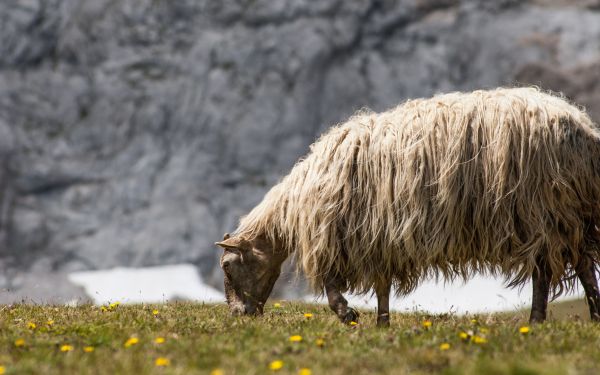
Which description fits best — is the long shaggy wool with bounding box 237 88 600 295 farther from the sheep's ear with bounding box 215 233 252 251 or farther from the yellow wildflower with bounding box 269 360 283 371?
Answer: the yellow wildflower with bounding box 269 360 283 371

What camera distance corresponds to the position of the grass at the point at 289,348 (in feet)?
16.7

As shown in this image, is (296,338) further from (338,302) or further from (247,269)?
(247,269)

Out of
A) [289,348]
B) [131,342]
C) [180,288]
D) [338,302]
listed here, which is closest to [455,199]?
[338,302]

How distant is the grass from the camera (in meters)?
5.09

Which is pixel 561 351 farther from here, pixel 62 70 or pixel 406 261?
pixel 62 70

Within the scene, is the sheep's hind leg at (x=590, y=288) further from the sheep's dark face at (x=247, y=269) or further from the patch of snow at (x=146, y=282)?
the patch of snow at (x=146, y=282)

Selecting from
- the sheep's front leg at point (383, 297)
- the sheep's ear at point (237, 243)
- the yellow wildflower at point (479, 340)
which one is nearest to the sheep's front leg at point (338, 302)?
the sheep's front leg at point (383, 297)

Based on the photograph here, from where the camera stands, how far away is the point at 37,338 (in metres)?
6.50

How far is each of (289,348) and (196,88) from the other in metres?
54.8

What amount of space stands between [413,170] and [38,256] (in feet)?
158

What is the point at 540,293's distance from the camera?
8.21 meters

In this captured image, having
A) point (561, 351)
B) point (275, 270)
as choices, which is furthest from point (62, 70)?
point (561, 351)

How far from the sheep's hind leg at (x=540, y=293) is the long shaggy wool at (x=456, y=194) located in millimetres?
95

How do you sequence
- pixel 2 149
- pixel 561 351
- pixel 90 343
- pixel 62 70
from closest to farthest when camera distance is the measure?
pixel 561 351
pixel 90 343
pixel 2 149
pixel 62 70
